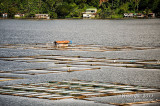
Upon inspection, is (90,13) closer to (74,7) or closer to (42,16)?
(74,7)

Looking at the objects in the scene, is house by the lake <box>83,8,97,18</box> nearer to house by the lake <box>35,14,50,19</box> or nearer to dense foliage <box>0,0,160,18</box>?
dense foliage <box>0,0,160,18</box>

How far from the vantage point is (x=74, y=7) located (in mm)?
121250

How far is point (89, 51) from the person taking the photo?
3105cm

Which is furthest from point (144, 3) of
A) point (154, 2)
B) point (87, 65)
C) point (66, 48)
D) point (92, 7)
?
point (87, 65)

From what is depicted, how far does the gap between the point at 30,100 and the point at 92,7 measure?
110 metres

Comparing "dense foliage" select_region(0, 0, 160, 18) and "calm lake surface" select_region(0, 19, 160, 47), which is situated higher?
"dense foliage" select_region(0, 0, 160, 18)

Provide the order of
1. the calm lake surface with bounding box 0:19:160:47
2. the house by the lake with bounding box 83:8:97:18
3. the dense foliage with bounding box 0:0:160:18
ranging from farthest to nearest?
the house by the lake with bounding box 83:8:97:18
the dense foliage with bounding box 0:0:160:18
the calm lake surface with bounding box 0:19:160:47

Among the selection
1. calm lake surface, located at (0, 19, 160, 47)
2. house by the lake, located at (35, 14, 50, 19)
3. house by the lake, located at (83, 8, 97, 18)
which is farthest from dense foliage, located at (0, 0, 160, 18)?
calm lake surface, located at (0, 19, 160, 47)

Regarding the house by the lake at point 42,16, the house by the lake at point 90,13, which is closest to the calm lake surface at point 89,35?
the house by the lake at point 90,13

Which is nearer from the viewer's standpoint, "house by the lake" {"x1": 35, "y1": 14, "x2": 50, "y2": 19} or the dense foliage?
the dense foliage

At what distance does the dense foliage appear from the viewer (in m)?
119

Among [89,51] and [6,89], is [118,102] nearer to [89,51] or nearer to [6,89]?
[6,89]

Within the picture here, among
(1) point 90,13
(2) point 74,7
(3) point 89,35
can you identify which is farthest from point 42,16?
(3) point 89,35

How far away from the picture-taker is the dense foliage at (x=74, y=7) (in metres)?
119
